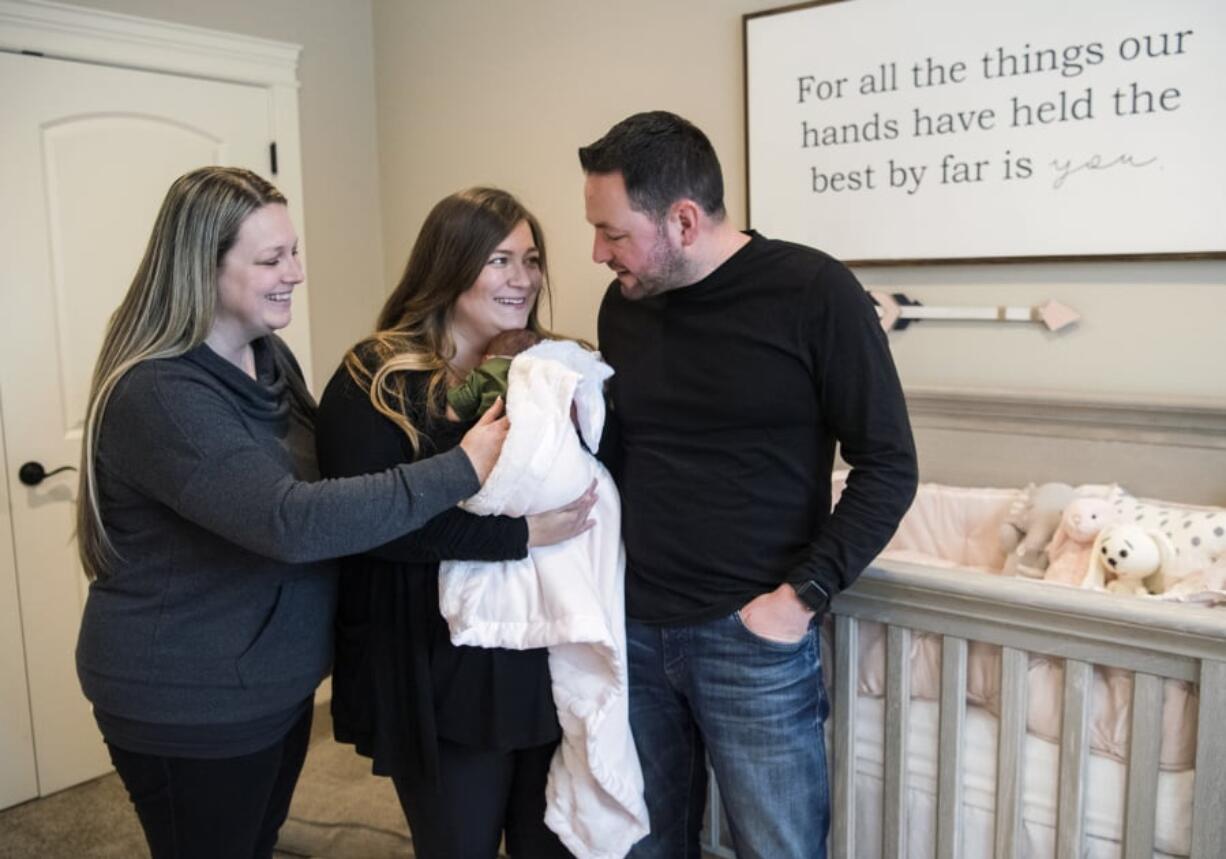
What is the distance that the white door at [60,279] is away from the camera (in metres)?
2.57

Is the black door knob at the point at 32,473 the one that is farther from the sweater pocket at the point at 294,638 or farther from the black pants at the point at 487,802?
the black pants at the point at 487,802

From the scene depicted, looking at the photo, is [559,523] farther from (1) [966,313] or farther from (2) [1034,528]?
(1) [966,313]

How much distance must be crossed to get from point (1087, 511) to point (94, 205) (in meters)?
2.41

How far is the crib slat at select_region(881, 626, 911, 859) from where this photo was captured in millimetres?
1522

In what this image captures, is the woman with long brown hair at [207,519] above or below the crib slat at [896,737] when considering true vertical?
above

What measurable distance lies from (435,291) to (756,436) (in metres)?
0.49

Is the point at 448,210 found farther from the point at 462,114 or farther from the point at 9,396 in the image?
the point at 462,114

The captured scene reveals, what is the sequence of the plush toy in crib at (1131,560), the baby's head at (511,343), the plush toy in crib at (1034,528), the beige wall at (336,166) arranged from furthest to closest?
the beige wall at (336,166)
the plush toy in crib at (1034,528)
the plush toy in crib at (1131,560)
the baby's head at (511,343)

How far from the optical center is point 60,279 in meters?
2.64

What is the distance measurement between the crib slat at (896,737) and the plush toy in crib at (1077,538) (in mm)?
668

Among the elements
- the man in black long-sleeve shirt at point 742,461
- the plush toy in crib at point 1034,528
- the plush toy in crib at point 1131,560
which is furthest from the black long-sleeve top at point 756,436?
the plush toy in crib at point 1034,528

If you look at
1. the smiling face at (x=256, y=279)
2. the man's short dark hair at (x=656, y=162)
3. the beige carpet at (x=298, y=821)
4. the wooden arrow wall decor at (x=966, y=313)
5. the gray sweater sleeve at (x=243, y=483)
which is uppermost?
the man's short dark hair at (x=656, y=162)

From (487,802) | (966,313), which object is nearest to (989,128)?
(966,313)

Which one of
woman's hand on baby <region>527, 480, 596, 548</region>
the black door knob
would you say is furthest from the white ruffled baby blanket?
the black door knob
